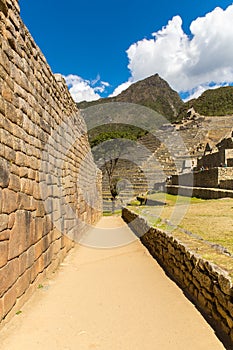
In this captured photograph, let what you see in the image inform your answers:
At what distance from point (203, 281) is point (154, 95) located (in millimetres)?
136280

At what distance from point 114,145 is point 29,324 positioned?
45.6 metres

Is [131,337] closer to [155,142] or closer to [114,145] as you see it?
[114,145]

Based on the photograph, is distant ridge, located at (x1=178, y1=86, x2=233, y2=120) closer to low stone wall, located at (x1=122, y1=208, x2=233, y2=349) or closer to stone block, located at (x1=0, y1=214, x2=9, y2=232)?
low stone wall, located at (x1=122, y1=208, x2=233, y2=349)

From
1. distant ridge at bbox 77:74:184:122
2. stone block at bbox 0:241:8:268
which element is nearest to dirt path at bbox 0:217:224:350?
stone block at bbox 0:241:8:268

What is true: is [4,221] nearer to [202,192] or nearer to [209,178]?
[202,192]

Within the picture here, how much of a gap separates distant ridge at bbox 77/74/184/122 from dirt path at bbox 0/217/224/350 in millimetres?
114365

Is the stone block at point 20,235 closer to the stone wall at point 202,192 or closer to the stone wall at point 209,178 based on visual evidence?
the stone wall at point 202,192

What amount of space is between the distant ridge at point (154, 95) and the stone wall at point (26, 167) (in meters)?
113

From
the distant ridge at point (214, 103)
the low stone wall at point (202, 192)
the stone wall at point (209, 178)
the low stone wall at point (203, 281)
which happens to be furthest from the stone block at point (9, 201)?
the distant ridge at point (214, 103)

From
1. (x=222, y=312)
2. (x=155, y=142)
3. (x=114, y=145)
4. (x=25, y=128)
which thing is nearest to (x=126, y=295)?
(x=222, y=312)

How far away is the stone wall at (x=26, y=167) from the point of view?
3.54 metres

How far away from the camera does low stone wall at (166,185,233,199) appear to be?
13.7 m

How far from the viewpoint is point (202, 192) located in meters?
16.3

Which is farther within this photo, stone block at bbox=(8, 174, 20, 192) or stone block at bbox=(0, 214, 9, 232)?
stone block at bbox=(8, 174, 20, 192)
